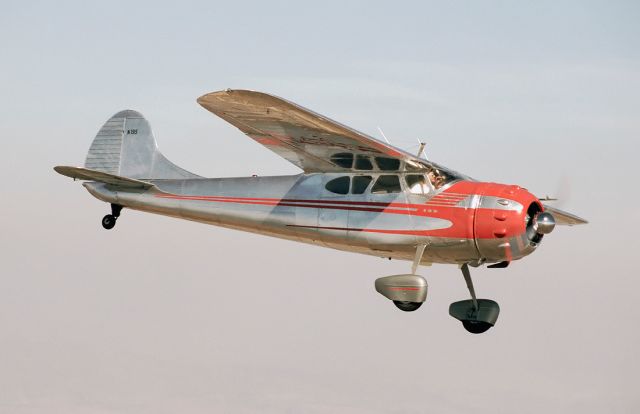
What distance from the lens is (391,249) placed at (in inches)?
629

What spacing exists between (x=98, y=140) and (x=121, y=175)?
0.81 meters

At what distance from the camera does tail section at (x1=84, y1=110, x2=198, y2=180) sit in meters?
18.5

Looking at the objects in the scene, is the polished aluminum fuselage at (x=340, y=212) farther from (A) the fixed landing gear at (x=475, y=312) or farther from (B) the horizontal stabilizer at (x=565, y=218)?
(B) the horizontal stabilizer at (x=565, y=218)

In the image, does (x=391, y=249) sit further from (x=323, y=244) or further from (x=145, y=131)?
(x=145, y=131)

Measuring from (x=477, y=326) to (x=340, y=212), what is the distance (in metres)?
2.58

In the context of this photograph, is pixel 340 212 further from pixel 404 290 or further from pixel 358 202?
pixel 404 290

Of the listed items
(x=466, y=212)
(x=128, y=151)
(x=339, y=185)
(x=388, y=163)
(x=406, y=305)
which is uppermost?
(x=128, y=151)

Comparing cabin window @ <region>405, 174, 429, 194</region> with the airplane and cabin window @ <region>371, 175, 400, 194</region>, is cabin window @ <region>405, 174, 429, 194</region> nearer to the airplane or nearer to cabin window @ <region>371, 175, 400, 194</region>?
the airplane

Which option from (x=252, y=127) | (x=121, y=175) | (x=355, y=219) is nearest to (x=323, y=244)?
(x=355, y=219)

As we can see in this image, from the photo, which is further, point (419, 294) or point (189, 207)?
point (189, 207)

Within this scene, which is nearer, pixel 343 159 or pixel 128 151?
pixel 343 159

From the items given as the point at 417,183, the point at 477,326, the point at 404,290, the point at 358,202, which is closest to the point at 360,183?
the point at 358,202

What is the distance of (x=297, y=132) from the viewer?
52.8 feet

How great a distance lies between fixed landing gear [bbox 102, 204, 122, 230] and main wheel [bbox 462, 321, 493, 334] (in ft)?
19.2
